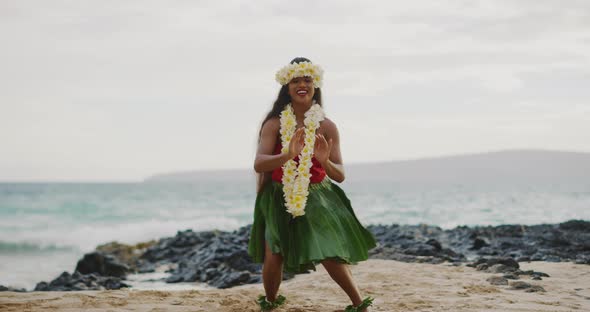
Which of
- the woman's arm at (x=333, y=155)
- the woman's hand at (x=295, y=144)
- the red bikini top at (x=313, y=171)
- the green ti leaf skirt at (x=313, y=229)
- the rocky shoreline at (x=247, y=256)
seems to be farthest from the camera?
the rocky shoreline at (x=247, y=256)

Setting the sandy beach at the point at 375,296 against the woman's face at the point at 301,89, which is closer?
the woman's face at the point at 301,89

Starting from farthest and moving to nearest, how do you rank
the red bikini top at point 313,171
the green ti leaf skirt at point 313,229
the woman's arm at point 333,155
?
the red bikini top at point 313,171, the woman's arm at point 333,155, the green ti leaf skirt at point 313,229

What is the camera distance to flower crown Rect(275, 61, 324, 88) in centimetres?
485

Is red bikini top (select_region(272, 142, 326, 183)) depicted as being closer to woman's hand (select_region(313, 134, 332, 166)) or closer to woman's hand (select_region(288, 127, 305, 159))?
woman's hand (select_region(313, 134, 332, 166))

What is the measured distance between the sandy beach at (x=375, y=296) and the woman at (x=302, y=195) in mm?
684

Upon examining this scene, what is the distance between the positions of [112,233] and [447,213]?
16779 mm

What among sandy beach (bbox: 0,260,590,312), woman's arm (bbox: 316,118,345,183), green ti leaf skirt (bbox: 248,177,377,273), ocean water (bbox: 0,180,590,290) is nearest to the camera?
green ti leaf skirt (bbox: 248,177,377,273)

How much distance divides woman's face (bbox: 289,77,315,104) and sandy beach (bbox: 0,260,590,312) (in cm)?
175

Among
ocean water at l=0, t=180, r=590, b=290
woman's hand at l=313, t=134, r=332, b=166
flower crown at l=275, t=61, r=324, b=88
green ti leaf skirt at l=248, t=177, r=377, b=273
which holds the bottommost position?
ocean water at l=0, t=180, r=590, b=290

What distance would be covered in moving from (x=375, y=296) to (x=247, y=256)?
4451 mm

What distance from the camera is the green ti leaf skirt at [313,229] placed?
463cm

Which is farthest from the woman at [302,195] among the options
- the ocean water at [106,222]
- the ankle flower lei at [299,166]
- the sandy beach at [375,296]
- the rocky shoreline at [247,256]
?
the ocean water at [106,222]

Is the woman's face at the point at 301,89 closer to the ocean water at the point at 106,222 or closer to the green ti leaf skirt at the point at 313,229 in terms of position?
the green ti leaf skirt at the point at 313,229

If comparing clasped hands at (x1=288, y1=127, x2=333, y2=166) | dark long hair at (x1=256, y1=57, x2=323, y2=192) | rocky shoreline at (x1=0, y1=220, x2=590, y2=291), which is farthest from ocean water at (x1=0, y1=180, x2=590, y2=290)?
clasped hands at (x1=288, y1=127, x2=333, y2=166)
